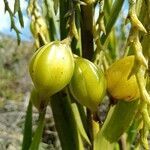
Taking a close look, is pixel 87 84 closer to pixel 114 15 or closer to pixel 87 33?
pixel 87 33

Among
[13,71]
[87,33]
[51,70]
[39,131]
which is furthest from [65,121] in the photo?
[13,71]

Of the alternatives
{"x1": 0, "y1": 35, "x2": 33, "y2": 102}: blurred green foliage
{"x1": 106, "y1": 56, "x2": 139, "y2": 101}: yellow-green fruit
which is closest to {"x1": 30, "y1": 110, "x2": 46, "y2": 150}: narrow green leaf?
{"x1": 106, "y1": 56, "x2": 139, "y2": 101}: yellow-green fruit

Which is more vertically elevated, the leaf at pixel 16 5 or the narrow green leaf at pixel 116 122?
the leaf at pixel 16 5

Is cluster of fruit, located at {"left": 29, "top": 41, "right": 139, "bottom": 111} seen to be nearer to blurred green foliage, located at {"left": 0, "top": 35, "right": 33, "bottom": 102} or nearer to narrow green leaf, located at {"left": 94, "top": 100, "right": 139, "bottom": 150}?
narrow green leaf, located at {"left": 94, "top": 100, "right": 139, "bottom": 150}

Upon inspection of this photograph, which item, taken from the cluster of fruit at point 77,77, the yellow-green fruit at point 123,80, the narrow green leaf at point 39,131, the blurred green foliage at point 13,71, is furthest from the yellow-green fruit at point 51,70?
the blurred green foliage at point 13,71

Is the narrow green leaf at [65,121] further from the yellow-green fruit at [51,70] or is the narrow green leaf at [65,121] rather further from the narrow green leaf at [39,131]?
the yellow-green fruit at [51,70]

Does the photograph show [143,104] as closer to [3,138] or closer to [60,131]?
[60,131]
